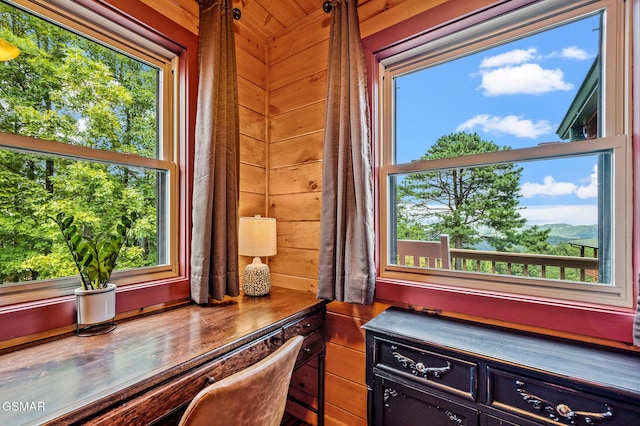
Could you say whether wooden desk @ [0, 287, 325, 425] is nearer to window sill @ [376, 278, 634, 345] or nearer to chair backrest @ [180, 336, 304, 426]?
chair backrest @ [180, 336, 304, 426]

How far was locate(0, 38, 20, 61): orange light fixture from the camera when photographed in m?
0.97

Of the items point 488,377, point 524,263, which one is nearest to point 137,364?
point 488,377

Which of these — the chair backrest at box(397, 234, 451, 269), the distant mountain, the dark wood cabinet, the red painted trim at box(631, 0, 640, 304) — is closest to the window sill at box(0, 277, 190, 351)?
the dark wood cabinet

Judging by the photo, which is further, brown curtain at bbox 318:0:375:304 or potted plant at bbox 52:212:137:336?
brown curtain at bbox 318:0:375:304

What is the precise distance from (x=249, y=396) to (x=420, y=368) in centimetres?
68

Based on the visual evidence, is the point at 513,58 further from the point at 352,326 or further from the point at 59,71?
the point at 59,71

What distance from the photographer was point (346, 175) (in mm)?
1474

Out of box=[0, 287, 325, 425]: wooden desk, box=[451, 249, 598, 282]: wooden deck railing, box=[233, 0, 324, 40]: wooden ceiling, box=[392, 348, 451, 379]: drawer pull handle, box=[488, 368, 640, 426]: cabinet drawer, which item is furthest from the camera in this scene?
box=[233, 0, 324, 40]: wooden ceiling

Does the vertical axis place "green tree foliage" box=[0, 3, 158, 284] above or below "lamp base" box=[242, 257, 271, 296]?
above

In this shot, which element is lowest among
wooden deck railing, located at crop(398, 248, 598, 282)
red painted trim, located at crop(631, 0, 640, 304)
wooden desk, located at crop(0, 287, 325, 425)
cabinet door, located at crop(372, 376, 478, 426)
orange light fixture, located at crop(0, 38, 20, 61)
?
cabinet door, located at crop(372, 376, 478, 426)

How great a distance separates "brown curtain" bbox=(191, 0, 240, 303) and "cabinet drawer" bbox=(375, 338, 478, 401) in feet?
2.72

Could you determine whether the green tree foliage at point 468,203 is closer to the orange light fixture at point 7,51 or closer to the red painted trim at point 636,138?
the red painted trim at point 636,138

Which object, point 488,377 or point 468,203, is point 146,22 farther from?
point 488,377

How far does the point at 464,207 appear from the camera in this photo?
4.63 feet
